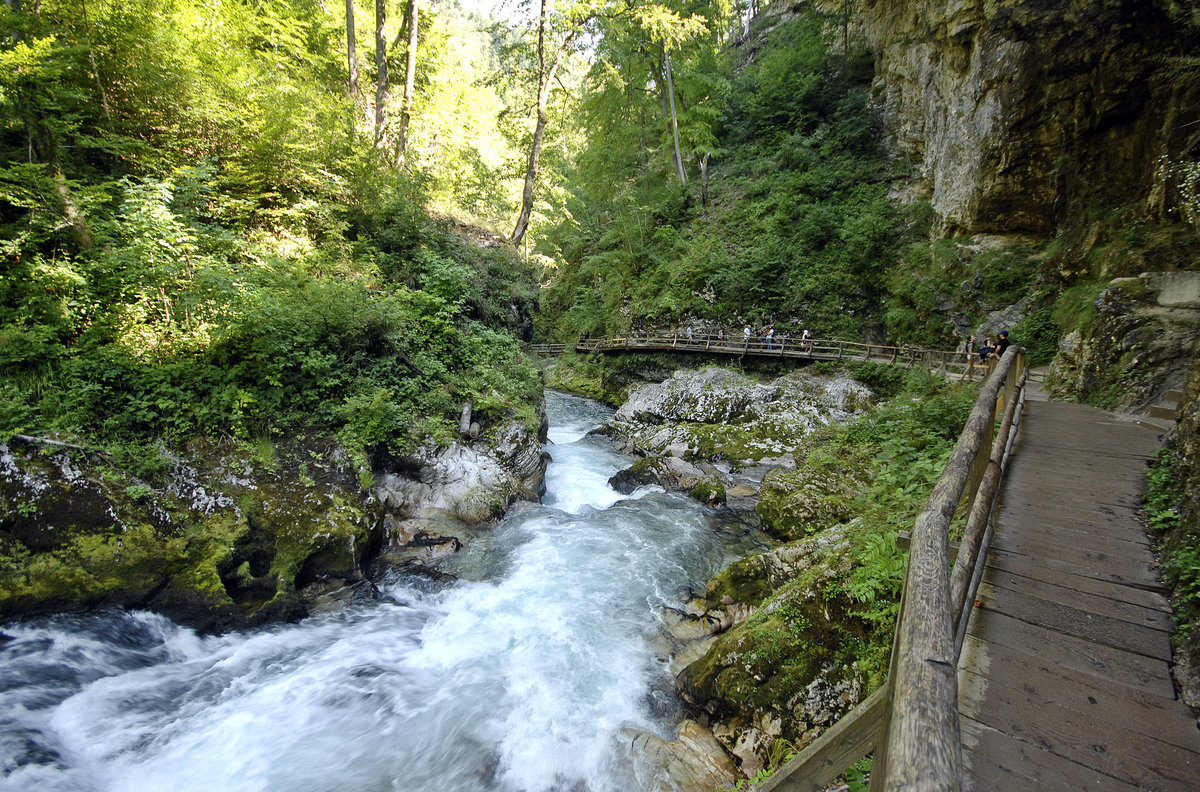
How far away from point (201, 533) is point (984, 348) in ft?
55.7

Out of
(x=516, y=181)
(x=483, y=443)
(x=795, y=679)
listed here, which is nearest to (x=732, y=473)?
(x=483, y=443)

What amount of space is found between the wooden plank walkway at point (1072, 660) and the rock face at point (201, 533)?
725 centimetres

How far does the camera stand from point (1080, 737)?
197cm

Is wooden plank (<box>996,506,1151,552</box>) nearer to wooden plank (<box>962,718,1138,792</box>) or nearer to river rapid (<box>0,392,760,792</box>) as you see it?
wooden plank (<box>962,718,1138,792</box>)

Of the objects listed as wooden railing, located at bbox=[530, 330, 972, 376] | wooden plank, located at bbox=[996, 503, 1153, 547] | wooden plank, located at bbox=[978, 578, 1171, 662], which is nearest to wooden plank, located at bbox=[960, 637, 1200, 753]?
wooden plank, located at bbox=[978, 578, 1171, 662]

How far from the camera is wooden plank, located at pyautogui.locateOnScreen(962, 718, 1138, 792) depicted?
1.78 meters

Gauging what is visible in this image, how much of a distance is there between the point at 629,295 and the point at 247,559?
21.6m

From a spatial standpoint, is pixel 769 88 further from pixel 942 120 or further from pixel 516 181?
pixel 516 181

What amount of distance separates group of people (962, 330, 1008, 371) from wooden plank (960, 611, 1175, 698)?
10.0 m

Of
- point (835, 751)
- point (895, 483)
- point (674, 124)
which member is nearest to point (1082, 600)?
point (835, 751)

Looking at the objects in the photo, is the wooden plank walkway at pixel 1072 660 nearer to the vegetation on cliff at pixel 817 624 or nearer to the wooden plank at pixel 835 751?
the wooden plank at pixel 835 751

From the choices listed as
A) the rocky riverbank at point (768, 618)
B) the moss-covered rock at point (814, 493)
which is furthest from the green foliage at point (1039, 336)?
the moss-covered rock at point (814, 493)

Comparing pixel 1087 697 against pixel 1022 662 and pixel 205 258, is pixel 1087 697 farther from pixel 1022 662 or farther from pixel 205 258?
pixel 205 258

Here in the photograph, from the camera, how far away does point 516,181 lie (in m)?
17.7
